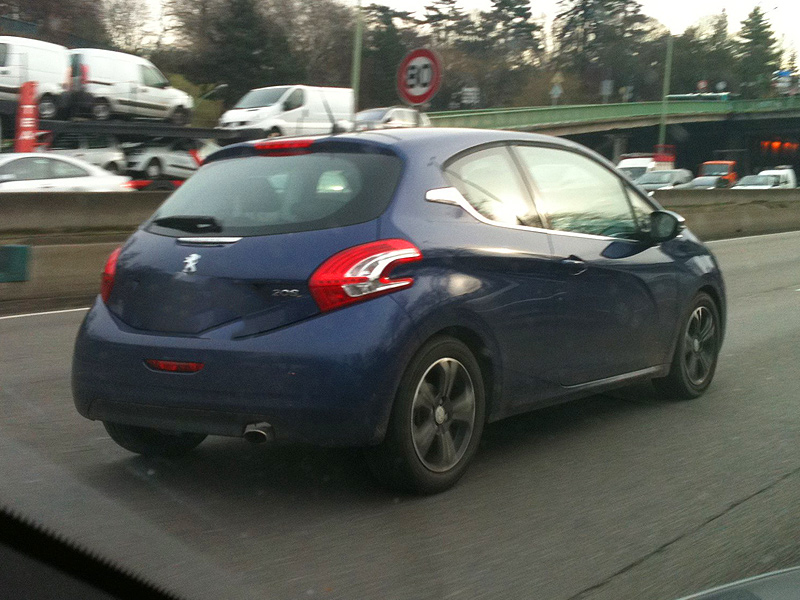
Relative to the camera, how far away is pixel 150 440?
17.4 feet

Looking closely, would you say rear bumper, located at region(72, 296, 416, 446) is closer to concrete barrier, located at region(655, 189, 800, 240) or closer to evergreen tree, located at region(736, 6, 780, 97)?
concrete barrier, located at region(655, 189, 800, 240)

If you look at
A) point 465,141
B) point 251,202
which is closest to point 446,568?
point 251,202

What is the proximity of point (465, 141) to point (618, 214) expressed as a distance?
1294mm

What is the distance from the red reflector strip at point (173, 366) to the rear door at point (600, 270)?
6.08ft

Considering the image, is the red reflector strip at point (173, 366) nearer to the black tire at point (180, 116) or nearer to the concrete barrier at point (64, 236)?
the concrete barrier at point (64, 236)

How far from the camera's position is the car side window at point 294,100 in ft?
100

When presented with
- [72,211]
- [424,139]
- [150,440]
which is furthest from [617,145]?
[150,440]

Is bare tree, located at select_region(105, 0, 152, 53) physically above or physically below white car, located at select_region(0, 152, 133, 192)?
above

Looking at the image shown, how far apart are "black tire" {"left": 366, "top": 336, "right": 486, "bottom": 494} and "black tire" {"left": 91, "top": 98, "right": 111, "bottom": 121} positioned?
24297 millimetres

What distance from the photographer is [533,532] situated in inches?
175

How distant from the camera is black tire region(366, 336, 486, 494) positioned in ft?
15.2

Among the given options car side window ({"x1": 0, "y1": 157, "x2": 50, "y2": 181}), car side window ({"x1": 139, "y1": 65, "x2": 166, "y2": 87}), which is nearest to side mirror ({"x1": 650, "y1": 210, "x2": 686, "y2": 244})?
car side window ({"x1": 0, "y1": 157, "x2": 50, "y2": 181})

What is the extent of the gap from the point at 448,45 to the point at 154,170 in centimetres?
8206

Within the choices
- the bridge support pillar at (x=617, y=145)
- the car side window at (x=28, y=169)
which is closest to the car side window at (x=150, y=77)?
the car side window at (x=28, y=169)
